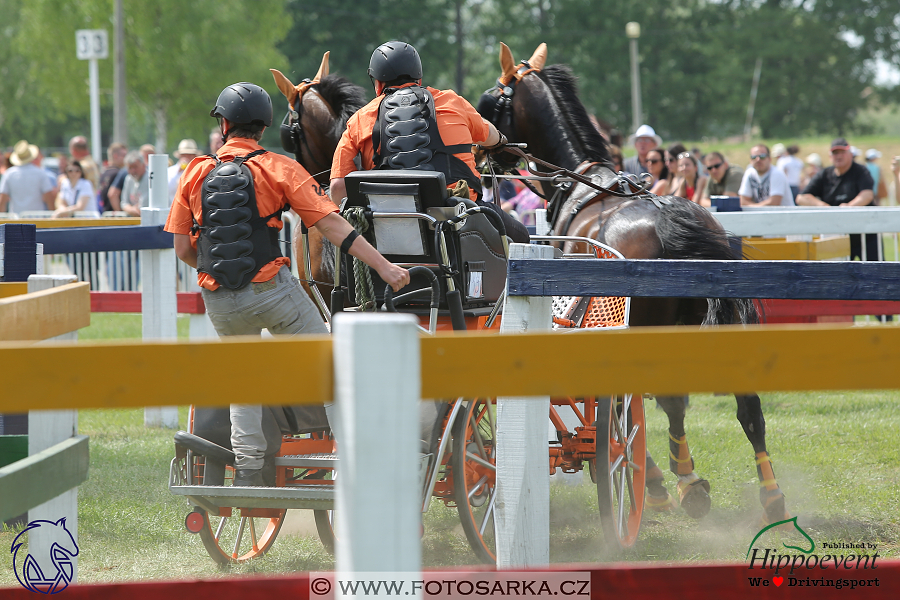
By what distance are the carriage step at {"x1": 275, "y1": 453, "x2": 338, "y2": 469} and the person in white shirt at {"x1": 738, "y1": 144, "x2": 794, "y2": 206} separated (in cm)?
877

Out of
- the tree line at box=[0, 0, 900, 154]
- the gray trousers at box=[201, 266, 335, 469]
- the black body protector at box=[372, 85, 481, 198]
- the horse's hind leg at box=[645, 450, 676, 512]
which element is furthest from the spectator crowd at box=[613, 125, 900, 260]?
the tree line at box=[0, 0, 900, 154]

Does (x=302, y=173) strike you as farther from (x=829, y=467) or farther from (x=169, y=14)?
(x=169, y=14)

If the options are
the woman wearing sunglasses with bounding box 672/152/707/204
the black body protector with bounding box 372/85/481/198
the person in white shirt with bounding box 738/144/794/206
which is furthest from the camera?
the person in white shirt with bounding box 738/144/794/206

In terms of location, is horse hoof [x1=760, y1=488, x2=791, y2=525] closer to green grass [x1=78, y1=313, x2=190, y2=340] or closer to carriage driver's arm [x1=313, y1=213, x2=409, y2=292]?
carriage driver's arm [x1=313, y1=213, x2=409, y2=292]

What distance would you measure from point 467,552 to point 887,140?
4232 centimetres

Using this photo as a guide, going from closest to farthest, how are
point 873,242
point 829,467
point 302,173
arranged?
1. point 302,173
2. point 829,467
3. point 873,242

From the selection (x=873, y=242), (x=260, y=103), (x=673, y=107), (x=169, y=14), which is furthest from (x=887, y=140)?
(x=260, y=103)

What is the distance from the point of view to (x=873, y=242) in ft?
27.1

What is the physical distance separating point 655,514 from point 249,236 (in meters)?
2.77

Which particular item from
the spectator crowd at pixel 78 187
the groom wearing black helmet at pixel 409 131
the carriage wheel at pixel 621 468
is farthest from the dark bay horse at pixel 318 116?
the spectator crowd at pixel 78 187

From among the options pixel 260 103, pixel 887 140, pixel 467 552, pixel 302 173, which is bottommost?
pixel 467 552

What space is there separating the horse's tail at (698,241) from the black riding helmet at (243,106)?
7.81ft

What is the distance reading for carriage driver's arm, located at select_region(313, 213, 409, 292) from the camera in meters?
3.92

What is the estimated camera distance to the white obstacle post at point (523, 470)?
130 inches
